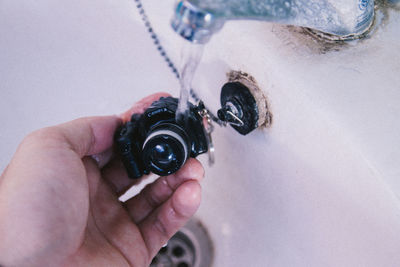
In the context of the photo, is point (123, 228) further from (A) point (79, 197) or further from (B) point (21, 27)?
(B) point (21, 27)

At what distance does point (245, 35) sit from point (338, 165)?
0.46 ft

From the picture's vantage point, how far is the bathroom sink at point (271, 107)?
28 cm

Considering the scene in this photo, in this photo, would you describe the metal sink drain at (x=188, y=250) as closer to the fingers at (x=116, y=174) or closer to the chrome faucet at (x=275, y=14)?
the fingers at (x=116, y=174)

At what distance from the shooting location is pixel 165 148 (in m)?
0.32

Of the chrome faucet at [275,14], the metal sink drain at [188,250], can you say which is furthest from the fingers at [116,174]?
the chrome faucet at [275,14]

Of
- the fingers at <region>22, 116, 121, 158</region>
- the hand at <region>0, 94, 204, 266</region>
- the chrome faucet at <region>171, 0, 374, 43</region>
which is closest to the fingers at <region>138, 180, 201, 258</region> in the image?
the hand at <region>0, 94, 204, 266</region>

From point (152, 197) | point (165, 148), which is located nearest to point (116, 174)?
point (152, 197)

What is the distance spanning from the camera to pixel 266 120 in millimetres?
351

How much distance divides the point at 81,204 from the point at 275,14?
0.82 ft

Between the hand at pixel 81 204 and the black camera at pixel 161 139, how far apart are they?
48 millimetres

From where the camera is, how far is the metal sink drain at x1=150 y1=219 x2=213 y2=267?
1.65ft

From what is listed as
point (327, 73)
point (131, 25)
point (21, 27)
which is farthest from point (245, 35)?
point (21, 27)

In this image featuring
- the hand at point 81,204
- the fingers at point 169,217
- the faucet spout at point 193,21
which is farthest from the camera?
the fingers at point 169,217

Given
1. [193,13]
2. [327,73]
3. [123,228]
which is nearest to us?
[193,13]
